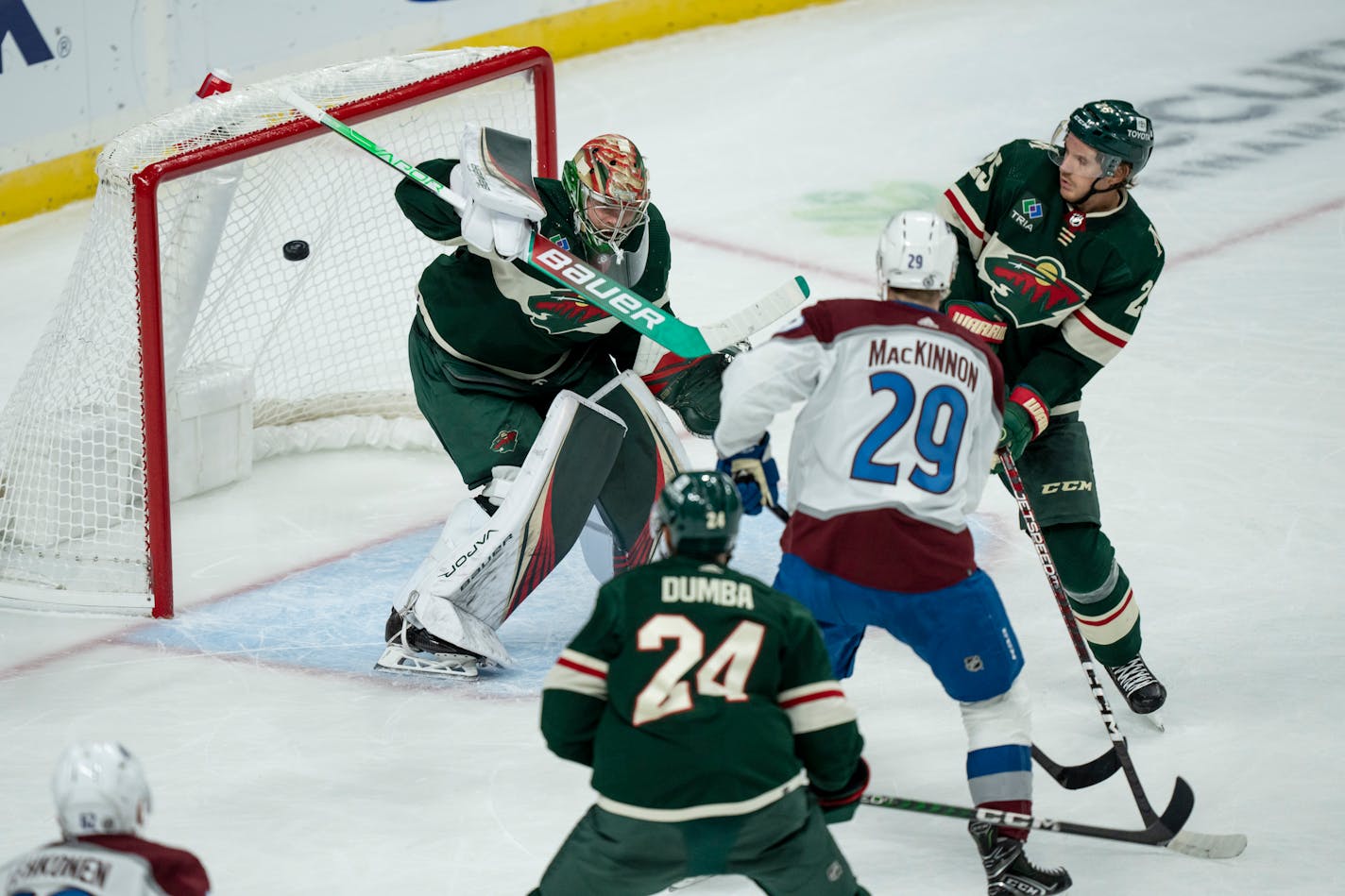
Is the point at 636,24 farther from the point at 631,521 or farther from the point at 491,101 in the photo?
the point at 631,521

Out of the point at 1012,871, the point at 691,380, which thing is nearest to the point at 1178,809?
the point at 1012,871

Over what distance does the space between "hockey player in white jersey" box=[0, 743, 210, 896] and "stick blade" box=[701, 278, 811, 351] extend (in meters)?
1.79

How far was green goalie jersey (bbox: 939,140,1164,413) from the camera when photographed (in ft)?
12.2

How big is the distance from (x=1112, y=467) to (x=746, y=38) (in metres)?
3.57

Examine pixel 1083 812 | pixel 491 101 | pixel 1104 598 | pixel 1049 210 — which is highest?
pixel 491 101

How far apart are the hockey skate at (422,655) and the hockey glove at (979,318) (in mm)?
1179

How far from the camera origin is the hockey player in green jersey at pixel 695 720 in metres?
2.37

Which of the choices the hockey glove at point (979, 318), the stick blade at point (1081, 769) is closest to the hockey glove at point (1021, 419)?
the hockey glove at point (979, 318)

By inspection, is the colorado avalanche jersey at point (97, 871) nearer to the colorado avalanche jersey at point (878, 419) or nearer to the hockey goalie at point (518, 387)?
the colorado avalanche jersey at point (878, 419)

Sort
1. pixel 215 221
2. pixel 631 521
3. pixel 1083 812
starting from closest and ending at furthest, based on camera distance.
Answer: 1. pixel 1083 812
2. pixel 631 521
3. pixel 215 221

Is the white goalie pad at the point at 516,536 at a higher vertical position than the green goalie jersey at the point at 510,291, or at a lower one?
lower

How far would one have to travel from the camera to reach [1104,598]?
3.82m

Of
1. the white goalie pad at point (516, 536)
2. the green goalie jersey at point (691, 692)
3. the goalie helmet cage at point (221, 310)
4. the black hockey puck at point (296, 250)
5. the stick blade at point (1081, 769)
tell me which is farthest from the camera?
the black hockey puck at point (296, 250)

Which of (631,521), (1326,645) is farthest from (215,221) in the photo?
(1326,645)
